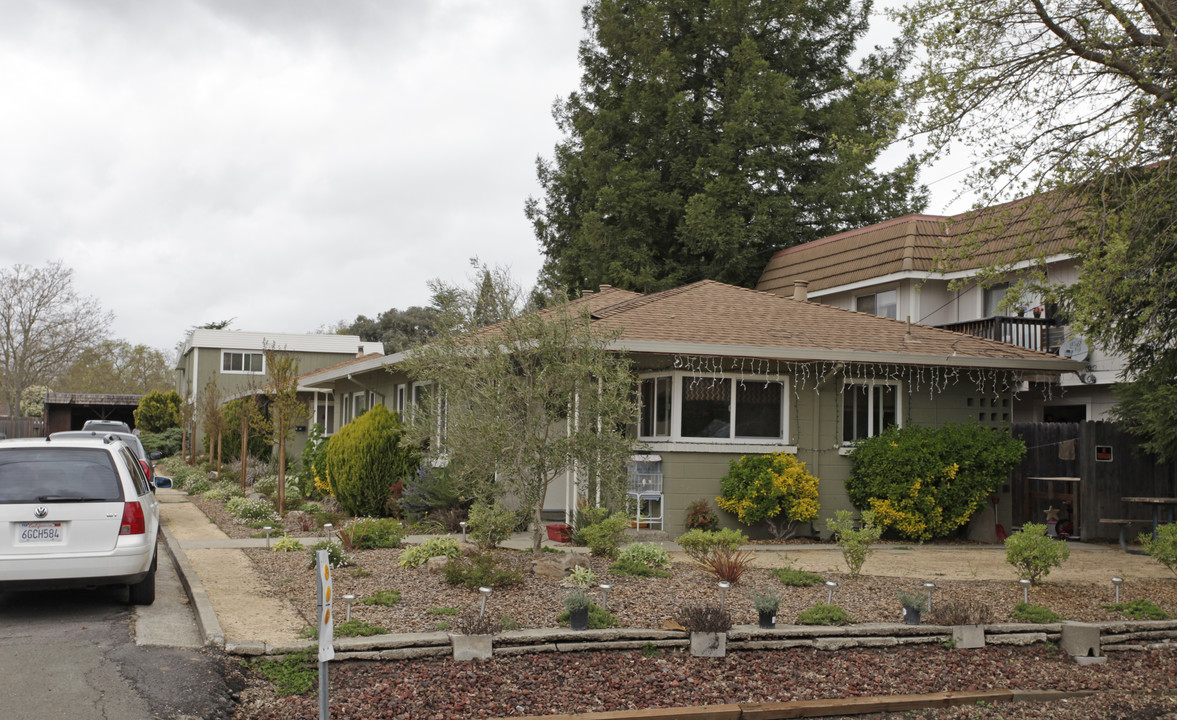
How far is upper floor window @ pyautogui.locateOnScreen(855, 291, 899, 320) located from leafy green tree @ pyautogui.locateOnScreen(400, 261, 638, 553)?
1356 centimetres

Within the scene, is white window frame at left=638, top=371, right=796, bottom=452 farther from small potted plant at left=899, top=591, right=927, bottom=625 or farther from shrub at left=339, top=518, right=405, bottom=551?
small potted plant at left=899, top=591, right=927, bottom=625

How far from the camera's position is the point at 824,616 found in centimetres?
824

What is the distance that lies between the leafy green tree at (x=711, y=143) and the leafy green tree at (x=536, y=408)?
649 inches

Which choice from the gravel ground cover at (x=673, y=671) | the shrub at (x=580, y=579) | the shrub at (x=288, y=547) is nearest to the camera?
the gravel ground cover at (x=673, y=671)

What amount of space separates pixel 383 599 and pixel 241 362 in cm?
3742

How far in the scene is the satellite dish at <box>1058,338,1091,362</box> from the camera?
1894cm

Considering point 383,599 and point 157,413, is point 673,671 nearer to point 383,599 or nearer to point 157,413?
point 383,599

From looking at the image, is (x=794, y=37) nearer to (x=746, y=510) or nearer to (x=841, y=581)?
(x=746, y=510)

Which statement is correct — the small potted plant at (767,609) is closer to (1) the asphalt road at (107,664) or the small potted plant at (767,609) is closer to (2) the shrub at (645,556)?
(2) the shrub at (645,556)

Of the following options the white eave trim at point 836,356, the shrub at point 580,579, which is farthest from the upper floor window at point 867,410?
the shrub at point 580,579

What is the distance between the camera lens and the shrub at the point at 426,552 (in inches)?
408

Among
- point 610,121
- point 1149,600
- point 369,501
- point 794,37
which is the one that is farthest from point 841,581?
point 794,37

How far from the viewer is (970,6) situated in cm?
1130

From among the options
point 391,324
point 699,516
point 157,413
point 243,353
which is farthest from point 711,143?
point 391,324
